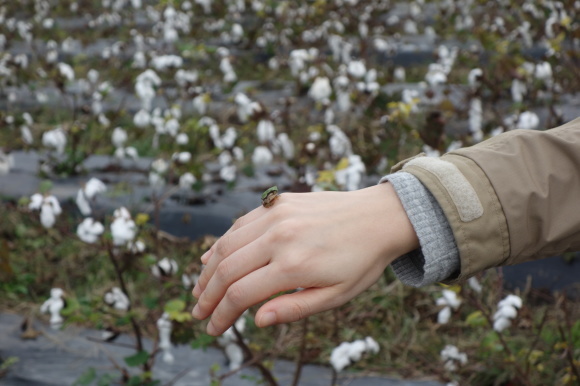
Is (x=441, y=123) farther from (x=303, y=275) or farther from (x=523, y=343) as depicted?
(x=303, y=275)

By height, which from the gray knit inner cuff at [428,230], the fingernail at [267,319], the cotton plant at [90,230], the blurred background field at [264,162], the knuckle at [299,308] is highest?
the gray knit inner cuff at [428,230]

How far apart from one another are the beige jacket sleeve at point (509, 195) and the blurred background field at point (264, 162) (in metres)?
0.85

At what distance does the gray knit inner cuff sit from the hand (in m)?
0.01

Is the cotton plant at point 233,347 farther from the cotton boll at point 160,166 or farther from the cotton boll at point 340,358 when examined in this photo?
the cotton boll at point 160,166

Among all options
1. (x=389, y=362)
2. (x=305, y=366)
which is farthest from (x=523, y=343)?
(x=305, y=366)

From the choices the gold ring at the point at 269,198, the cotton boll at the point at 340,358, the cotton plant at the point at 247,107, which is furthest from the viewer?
the cotton plant at the point at 247,107

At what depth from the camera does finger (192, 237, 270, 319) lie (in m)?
0.80

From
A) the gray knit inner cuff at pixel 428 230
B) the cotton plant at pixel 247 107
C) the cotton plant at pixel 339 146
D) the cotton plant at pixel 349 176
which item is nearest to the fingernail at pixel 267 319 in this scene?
the gray knit inner cuff at pixel 428 230

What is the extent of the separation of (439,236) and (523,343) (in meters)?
1.51

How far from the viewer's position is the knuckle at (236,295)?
0.79 meters

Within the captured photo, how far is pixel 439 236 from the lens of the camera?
836 mm

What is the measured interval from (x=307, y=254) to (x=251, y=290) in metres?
0.09

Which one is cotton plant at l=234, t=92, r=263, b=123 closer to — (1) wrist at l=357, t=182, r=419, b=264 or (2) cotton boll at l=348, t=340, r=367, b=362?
(2) cotton boll at l=348, t=340, r=367, b=362

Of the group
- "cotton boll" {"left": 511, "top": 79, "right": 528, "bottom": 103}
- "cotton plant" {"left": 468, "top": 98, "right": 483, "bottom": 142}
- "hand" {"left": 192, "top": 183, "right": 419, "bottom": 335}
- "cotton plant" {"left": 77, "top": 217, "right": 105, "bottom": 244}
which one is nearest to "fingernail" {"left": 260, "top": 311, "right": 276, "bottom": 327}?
"hand" {"left": 192, "top": 183, "right": 419, "bottom": 335}
